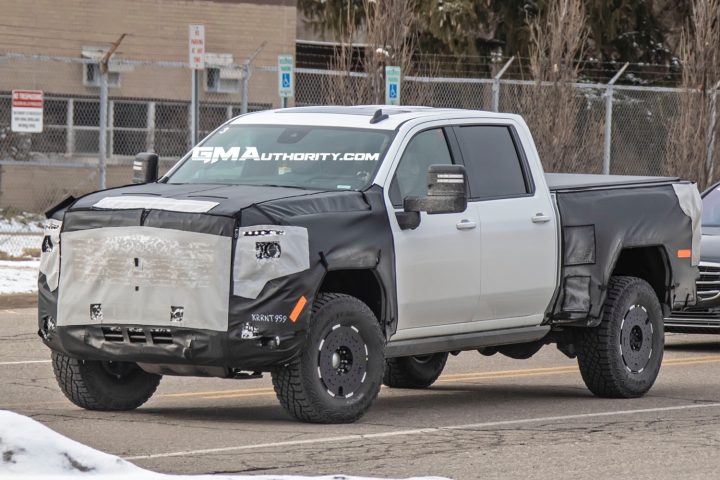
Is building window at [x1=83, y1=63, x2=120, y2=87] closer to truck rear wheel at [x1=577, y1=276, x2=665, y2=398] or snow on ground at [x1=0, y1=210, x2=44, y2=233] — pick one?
snow on ground at [x1=0, y1=210, x2=44, y2=233]

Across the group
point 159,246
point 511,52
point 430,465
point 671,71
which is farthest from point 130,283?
point 671,71

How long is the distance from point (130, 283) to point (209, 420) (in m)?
1.11

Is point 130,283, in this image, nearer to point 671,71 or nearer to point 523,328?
point 523,328

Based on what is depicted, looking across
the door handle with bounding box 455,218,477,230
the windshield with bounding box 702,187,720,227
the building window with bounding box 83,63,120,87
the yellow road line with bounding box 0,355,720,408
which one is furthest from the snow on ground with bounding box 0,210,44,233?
the door handle with bounding box 455,218,477,230

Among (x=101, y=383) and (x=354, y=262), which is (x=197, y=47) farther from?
(x=354, y=262)

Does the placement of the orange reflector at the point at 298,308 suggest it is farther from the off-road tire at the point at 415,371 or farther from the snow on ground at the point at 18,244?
the snow on ground at the point at 18,244

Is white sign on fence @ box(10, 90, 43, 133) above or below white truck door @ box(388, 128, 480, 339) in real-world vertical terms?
above

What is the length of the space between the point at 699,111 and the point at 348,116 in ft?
61.8

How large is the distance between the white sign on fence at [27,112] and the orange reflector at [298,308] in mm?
13427

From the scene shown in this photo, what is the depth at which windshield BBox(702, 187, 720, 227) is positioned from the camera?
1677 cm

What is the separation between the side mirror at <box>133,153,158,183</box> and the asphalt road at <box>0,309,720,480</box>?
1510 millimetres

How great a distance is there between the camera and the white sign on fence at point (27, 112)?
22.7 meters

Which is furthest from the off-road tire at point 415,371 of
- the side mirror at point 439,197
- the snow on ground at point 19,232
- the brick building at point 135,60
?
the brick building at point 135,60

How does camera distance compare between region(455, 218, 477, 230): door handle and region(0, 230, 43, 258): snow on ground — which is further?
region(0, 230, 43, 258): snow on ground
